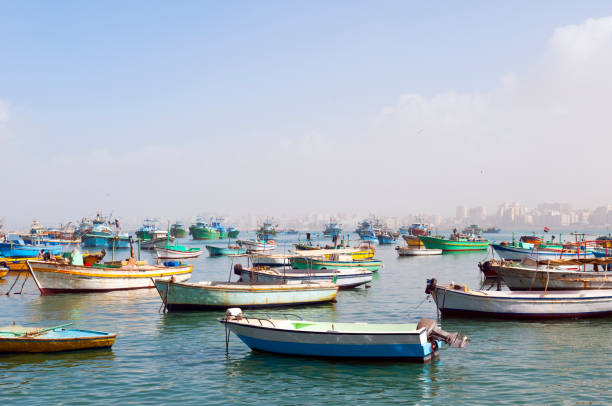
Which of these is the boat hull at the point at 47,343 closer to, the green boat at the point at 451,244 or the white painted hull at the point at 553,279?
the white painted hull at the point at 553,279

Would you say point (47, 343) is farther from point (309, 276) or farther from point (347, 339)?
point (309, 276)

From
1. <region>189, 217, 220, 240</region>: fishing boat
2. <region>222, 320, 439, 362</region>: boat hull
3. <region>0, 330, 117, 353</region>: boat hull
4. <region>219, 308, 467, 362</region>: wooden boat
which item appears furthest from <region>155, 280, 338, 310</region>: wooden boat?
<region>189, 217, 220, 240</region>: fishing boat

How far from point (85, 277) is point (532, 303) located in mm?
29142

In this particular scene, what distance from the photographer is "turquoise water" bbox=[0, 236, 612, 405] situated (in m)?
16.5

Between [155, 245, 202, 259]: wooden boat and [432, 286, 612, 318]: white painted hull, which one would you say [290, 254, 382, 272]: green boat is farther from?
[155, 245, 202, 259]: wooden boat

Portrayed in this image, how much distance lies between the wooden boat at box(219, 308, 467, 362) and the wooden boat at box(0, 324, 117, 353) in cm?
504

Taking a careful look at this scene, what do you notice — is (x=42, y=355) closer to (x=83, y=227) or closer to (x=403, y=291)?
(x=403, y=291)

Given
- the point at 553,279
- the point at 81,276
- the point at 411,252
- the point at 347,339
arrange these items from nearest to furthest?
the point at 347,339, the point at 553,279, the point at 81,276, the point at 411,252

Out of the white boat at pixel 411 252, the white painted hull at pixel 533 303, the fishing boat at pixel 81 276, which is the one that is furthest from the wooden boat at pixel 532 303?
the white boat at pixel 411 252

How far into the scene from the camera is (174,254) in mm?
82625

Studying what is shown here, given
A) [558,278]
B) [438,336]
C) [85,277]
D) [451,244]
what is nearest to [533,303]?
[558,278]

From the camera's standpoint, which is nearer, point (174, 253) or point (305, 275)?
point (305, 275)

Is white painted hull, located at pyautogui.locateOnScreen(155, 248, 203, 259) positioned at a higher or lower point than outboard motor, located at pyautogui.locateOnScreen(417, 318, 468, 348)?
lower

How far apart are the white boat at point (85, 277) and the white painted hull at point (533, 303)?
20.8 metres
